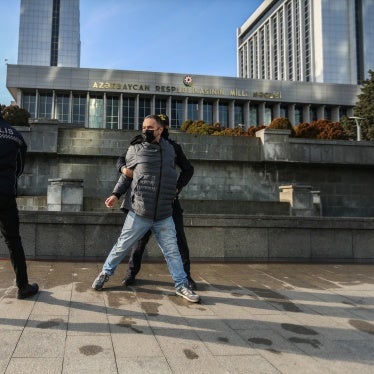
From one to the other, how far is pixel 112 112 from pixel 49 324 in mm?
80503

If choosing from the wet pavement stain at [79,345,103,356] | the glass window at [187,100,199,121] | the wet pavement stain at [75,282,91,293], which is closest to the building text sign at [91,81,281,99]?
the glass window at [187,100,199,121]

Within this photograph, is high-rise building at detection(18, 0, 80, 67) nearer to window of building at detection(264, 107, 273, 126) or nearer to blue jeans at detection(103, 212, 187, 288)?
window of building at detection(264, 107, 273, 126)

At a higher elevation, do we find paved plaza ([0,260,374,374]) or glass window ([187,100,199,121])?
glass window ([187,100,199,121])

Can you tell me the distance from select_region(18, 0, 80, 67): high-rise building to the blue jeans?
12995cm

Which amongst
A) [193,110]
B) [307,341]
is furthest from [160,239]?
[193,110]

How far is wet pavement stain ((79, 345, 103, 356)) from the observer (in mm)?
2950

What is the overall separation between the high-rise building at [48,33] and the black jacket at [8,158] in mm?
129676

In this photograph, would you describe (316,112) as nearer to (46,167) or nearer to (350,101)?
(350,101)

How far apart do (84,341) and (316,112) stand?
301ft

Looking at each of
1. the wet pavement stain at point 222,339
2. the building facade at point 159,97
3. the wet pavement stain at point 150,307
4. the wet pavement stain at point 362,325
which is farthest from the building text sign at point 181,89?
the wet pavement stain at point 222,339

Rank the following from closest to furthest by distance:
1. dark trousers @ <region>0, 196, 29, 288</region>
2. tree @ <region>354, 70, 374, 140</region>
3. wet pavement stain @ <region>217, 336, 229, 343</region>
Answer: wet pavement stain @ <region>217, 336, 229, 343</region>, dark trousers @ <region>0, 196, 29, 288</region>, tree @ <region>354, 70, 374, 140</region>

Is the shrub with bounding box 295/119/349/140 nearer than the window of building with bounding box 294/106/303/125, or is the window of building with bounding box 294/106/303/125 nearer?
the shrub with bounding box 295/119/349/140

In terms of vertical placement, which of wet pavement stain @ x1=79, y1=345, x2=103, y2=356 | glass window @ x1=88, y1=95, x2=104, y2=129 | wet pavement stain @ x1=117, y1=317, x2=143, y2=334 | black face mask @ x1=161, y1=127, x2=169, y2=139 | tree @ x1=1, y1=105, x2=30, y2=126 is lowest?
wet pavement stain @ x1=79, y1=345, x2=103, y2=356

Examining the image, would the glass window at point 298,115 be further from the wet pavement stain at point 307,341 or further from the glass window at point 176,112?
the wet pavement stain at point 307,341
